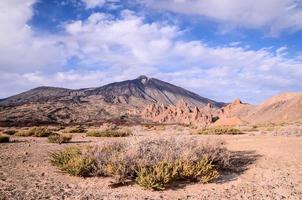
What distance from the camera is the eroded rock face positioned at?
7931 centimetres

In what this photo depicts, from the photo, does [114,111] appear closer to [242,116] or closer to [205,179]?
[242,116]

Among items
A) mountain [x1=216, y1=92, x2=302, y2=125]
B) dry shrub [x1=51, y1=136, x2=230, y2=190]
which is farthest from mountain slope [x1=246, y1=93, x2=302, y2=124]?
dry shrub [x1=51, y1=136, x2=230, y2=190]

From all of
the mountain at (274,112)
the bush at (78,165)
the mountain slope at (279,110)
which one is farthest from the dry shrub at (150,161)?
the mountain slope at (279,110)

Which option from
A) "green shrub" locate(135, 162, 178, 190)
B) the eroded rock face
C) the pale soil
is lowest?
the pale soil

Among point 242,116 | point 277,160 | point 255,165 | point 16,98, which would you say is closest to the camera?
point 255,165

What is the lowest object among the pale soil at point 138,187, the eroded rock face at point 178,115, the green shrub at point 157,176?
the pale soil at point 138,187

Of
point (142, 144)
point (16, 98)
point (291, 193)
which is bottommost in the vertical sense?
point (291, 193)

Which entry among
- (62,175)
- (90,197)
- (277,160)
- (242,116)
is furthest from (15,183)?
(242,116)

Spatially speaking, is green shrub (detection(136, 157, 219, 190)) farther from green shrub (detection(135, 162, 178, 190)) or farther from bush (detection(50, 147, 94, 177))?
bush (detection(50, 147, 94, 177))

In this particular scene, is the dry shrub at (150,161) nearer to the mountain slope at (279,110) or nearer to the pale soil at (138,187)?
the pale soil at (138,187)

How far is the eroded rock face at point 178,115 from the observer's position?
79.3 meters

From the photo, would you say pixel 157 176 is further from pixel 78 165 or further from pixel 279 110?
pixel 279 110

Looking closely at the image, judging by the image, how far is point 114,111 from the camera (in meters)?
112

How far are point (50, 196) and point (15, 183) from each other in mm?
A: 1569
